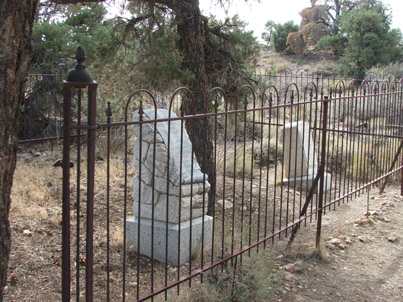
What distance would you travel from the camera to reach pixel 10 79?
6.35ft

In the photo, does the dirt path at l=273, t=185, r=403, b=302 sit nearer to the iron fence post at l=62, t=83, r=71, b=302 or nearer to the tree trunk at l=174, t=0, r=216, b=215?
the tree trunk at l=174, t=0, r=216, b=215

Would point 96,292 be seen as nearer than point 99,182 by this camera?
Yes

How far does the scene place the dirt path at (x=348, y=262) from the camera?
3.93m

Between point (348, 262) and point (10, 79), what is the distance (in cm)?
370

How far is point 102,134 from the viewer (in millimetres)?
9500

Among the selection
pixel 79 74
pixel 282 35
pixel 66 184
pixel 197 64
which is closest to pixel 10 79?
pixel 79 74

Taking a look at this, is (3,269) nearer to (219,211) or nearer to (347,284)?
(347,284)

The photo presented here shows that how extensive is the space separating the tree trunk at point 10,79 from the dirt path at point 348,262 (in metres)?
2.43

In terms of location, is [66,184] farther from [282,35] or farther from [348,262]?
[282,35]

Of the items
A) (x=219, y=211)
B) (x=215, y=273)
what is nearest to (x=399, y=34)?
(x=219, y=211)

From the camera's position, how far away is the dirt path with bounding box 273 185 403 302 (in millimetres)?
3934

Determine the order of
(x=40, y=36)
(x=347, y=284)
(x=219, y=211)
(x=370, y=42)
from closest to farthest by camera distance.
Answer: (x=347, y=284) → (x=219, y=211) → (x=40, y=36) → (x=370, y=42)

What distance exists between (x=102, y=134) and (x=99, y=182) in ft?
9.07

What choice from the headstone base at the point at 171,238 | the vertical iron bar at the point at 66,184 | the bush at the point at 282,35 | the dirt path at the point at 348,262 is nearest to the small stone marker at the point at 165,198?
the headstone base at the point at 171,238
